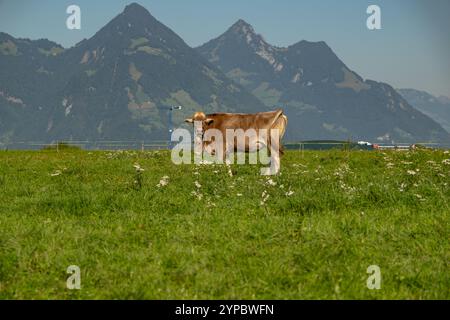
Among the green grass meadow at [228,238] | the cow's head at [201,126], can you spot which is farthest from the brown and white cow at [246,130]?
the green grass meadow at [228,238]

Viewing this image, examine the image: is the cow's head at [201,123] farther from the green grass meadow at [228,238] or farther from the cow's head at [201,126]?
the green grass meadow at [228,238]

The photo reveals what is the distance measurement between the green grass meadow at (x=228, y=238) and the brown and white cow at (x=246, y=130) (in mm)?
7377

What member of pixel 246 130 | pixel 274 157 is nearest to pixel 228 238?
pixel 274 157

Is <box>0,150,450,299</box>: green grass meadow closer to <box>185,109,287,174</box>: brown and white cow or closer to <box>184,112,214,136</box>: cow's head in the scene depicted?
<box>185,109,287,174</box>: brown and white cow

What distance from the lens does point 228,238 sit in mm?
11328

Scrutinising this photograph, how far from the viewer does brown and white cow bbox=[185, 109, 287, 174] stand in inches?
1019

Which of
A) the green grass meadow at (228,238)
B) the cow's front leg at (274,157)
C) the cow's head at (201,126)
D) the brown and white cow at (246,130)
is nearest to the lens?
the green grass meadow at (228,238)

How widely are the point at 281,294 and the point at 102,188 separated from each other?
413 inches

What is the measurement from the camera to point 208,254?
33.7 ft

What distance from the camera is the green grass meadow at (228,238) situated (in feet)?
29.0

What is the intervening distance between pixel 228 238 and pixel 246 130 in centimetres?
1609
